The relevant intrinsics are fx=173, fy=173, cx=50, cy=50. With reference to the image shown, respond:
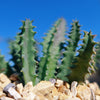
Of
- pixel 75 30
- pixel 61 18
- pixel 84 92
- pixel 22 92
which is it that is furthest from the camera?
pixel 61 18

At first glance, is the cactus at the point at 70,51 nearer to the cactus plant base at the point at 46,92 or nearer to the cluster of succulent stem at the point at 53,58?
the cluster of succulent stem at the point at 53,58

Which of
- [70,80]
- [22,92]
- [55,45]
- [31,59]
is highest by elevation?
[55,45]

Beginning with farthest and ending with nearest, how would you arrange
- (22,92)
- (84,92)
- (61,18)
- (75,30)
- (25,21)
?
(61,18) < (75,30) < (25,21) < (84,92) < (22,92)

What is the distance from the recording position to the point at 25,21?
145cm

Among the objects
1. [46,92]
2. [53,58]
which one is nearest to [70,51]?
[53,58]

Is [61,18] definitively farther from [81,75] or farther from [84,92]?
[84,92]

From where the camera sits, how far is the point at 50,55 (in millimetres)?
1523

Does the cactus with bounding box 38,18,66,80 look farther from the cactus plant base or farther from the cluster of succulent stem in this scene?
the cactus plant base

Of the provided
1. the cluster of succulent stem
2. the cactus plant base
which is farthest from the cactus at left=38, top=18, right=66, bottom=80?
the cactus plant base

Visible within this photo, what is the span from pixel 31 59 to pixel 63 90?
0.35 meters

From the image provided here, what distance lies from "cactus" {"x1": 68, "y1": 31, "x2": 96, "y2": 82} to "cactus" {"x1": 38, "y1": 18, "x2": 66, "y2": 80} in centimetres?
18

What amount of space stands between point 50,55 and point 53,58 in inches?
2.7

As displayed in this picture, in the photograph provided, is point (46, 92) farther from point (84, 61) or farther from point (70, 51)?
point (70, 51)

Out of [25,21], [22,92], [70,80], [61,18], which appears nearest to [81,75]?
[70,80]
